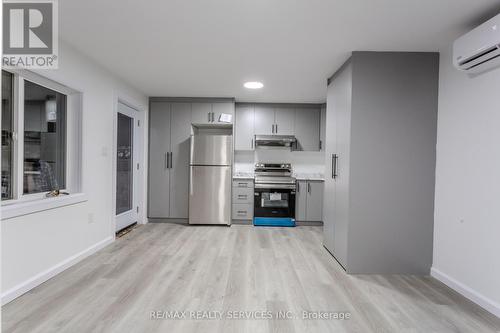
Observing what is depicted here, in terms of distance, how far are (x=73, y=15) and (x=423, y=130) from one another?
3.39 m

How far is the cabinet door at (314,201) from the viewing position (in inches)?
196

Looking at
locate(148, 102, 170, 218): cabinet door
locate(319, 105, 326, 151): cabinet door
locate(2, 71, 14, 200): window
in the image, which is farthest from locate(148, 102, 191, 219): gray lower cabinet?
locate(2, 71, 14, 200): window

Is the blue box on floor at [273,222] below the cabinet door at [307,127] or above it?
below

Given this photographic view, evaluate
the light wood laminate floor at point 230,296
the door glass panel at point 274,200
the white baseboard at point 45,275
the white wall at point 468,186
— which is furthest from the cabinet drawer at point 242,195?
the white wall at point 468,186

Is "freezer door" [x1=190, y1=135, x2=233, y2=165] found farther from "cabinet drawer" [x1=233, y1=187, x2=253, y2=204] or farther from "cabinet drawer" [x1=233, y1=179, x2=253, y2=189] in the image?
"cabinet drawer" [x1=233, y1=187, x2=253, y2=204]

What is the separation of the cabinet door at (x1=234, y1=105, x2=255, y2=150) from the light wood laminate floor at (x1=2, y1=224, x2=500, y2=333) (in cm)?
225

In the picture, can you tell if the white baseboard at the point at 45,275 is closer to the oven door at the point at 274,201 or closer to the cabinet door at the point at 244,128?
the oven door at the point at 274,201

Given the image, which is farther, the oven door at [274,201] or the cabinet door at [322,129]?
the cabinet door at [322,129]

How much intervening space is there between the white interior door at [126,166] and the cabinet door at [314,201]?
2.97m

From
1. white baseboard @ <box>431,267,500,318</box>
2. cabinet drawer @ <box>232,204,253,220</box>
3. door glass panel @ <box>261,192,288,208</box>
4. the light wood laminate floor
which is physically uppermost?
door glass panel @ <box>261,192,288,208</box>

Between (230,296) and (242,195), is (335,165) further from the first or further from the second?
(242,195)

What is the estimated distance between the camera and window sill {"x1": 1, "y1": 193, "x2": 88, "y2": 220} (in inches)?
89.6

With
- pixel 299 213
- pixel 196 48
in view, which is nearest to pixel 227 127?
pixel 299 213

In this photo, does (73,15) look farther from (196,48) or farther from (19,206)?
(19,206)
